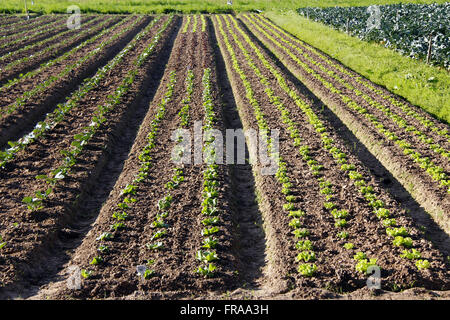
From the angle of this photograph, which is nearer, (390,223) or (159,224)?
(390,223)

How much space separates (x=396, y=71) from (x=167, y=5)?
3825 cm

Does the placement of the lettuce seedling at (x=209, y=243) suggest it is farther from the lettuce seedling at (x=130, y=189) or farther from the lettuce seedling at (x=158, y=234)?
the lettuce seedling at (x=130, y=189)

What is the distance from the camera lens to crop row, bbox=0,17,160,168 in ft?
37.0

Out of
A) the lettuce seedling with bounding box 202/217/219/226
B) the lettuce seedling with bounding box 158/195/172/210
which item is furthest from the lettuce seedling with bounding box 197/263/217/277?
the lettuce seedling with bounding box 158/195/172/210

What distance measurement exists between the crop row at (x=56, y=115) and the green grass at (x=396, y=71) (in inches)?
474

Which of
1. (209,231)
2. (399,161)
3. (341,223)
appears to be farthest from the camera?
(399,161)

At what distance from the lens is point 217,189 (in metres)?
9.58

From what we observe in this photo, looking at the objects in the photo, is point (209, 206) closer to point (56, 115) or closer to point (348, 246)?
point (348, 246)

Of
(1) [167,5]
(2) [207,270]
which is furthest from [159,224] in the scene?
(1) [167,5]

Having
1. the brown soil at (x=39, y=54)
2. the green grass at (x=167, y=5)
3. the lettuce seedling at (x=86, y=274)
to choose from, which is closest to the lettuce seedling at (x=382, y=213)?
the lettuce seedling at (x=86, y=274)

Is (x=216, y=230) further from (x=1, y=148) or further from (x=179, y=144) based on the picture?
(x=1, y=148)

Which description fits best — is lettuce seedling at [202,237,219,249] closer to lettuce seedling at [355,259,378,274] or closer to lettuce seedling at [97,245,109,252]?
lettuce seedling at [97,245,109,252]

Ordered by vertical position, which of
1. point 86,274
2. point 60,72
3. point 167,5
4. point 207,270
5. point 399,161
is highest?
point 167,5

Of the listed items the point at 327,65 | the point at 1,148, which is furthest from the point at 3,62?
the point at 327,65
